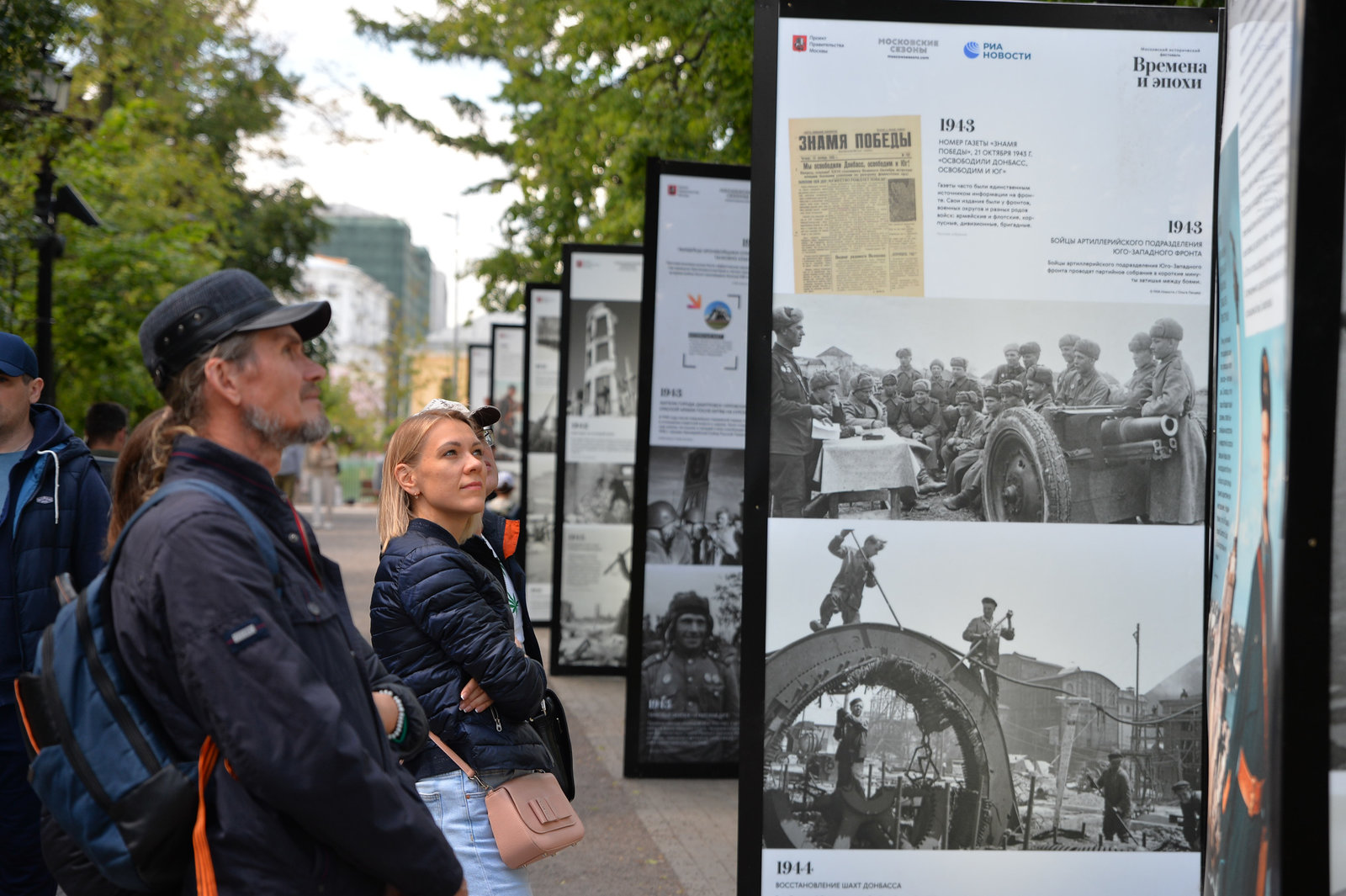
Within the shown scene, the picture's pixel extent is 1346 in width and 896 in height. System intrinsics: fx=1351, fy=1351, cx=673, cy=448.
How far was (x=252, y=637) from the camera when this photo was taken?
2.11 meters

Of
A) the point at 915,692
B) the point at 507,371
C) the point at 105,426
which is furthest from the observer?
the point at 507,371

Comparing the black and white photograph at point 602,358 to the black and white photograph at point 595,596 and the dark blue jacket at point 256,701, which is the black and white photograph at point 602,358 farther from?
the dark blue jacket at point 256,701

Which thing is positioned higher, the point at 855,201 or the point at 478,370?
the point at 478,370

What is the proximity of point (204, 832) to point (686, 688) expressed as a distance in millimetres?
5924

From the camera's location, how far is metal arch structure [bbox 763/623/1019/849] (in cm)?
380

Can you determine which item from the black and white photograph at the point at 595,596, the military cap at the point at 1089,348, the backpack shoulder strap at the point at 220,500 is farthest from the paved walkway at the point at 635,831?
the backpack shoulder strap at the point at 220,500

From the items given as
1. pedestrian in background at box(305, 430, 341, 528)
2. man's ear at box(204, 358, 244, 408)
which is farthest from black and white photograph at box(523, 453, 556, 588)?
pedestrian in background at box(305, 430, 341, 528)

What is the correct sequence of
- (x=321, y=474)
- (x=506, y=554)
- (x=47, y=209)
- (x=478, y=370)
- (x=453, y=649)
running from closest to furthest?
1. (x=453, y=649)
2. (x=506, y=554)
3. (x=47, y=209)
4. (x=478, y=370)
5. (x=321, y=474)

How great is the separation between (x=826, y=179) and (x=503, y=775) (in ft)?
6.13

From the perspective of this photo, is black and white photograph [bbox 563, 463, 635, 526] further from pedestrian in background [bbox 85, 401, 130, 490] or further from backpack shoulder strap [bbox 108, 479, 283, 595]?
backpack shoulder strap [bbox 108, 479, 283, 595]

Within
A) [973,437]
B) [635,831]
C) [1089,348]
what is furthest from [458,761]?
[635,831]

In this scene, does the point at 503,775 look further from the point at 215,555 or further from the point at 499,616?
the point at 215,555

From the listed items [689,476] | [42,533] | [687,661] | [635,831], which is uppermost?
[689,476]

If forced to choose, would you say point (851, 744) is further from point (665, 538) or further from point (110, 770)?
point (665, 538)
